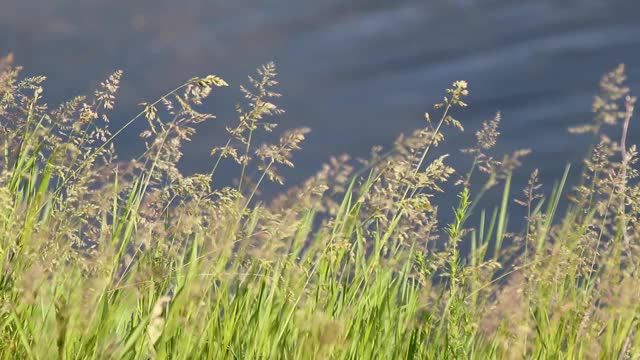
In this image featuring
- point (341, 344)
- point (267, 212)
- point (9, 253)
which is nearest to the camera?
point (341, 344)

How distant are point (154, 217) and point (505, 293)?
1338 mm

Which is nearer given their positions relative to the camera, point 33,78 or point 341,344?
point 341,344

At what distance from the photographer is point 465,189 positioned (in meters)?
3.54

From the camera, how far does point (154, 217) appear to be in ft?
11.9

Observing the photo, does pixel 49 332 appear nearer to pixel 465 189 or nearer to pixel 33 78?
pixel 33 78

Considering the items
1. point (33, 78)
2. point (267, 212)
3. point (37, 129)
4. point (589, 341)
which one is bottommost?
point (589, 341)

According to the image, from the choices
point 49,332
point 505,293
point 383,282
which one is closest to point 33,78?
point 49,332

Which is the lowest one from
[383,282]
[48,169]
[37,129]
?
[383,282]

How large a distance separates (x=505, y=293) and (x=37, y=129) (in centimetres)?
182

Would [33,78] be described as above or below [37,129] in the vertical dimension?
above

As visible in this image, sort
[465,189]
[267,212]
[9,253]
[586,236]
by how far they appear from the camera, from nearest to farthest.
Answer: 1. [9,253]
2. [267,212]
3. [465,189]
4. [586,236]

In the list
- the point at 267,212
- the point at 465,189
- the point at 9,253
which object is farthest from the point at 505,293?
the point at 9,253

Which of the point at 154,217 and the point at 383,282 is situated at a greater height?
the point at 154,217

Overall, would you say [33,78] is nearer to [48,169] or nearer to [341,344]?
[48,169]
